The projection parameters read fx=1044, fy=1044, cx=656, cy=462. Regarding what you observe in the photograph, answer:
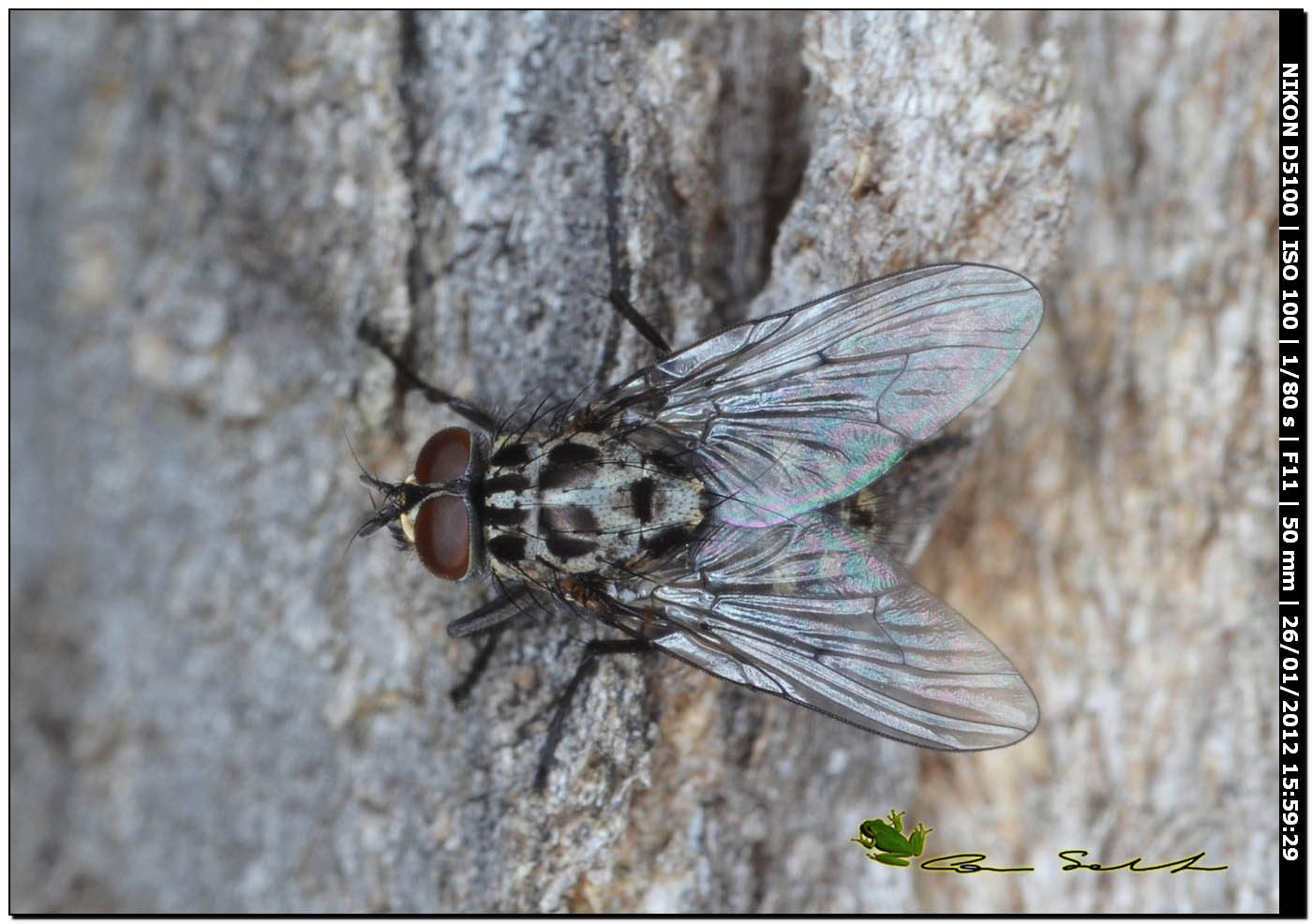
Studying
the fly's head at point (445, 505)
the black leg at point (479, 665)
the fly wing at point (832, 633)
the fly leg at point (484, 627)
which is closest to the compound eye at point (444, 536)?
the fly's head at point (445, 505)

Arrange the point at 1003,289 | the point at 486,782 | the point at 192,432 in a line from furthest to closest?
1. the point at 192,432
2. the point at 486,782
3. the point at 1003,289

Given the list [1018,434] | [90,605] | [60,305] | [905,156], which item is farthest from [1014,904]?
[60,305]

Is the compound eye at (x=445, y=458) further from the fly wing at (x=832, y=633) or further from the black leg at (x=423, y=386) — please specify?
the fly wing at (x=832, y=633)

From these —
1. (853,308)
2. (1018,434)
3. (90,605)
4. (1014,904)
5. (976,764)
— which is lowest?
(1014,904)

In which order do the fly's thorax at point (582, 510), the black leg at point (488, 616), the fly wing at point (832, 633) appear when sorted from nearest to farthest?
the fly wing at point (832, 633), the fly's thorax at point (582, 510), the black leg at point (488, 616)

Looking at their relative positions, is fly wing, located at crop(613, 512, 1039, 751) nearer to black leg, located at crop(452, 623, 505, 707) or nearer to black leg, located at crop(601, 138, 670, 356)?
black leg, located at crop(452, 623, 505, 707)

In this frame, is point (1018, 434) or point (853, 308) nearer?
point (853, 308)

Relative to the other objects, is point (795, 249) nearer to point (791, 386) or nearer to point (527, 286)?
point (791, 386)
